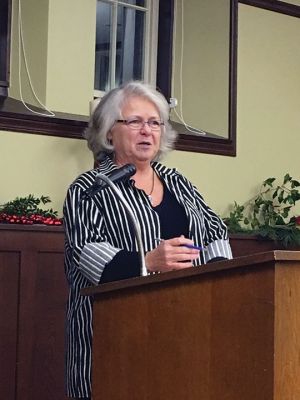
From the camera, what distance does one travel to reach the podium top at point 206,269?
76.5 inches

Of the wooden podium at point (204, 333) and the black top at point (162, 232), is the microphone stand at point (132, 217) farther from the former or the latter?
the wooden podium at point (204, 333)

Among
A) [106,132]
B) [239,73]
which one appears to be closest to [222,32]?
[239,73]

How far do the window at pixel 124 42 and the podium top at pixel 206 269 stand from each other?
113 inches

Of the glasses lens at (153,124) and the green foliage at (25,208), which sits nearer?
the glasses lens at (153,124)

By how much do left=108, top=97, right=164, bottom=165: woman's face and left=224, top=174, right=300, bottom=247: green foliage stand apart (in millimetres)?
2082

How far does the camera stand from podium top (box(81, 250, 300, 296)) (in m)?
1.94

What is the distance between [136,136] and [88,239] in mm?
463

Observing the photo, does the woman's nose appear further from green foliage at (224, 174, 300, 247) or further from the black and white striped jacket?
green foliage at (224, 174, 300, 247)

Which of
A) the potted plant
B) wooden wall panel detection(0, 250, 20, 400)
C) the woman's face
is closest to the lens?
the woman's face

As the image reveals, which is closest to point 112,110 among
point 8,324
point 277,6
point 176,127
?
point 8,324

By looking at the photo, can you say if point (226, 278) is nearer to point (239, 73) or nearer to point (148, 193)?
point (148, 193)

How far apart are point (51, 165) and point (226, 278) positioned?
2.66 m

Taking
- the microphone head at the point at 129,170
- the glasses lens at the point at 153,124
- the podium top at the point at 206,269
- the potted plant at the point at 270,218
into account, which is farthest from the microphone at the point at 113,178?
the potted plant at the point at 270,218

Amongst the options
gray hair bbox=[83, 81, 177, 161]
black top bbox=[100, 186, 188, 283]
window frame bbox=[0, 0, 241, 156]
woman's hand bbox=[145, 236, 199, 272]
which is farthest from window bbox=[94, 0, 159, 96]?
woman's hand bbox=[145, 236, 199, 272]
